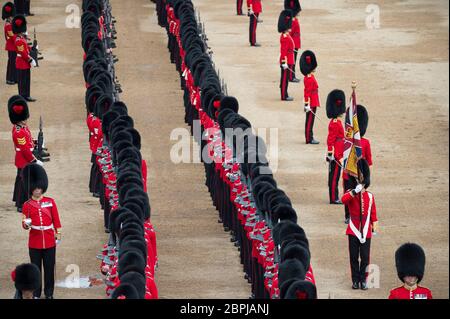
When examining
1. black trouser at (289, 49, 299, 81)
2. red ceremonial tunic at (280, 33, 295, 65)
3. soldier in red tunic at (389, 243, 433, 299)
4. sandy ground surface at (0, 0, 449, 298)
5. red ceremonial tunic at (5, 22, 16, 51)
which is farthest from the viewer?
black trouser at (289, 49, 299, 81)

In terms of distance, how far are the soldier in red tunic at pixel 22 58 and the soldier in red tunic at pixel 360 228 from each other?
7.83 metres

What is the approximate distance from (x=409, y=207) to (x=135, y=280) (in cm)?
584

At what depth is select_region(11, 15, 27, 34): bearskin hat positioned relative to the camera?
22125mm

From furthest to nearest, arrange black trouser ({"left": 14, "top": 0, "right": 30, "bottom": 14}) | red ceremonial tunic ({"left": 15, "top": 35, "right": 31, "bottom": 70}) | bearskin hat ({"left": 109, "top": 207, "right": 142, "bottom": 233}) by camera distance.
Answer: black trouser ({"left": 14, "top": 0, "right": 30, "bottom": 14}), red ceremonial tunic ({"left": 15, "top": 35, "right": 31, "bottom": 70}), bearskin hat ({"left": 109, "top": 207, "right": 142, "bottom": 233})

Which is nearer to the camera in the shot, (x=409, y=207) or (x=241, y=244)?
(x=241, y=244)

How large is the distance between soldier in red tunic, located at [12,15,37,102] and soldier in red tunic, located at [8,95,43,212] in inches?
157

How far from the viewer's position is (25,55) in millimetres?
21891

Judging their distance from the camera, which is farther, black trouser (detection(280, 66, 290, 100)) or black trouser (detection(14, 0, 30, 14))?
black trouser (detection(14, 0, 30, 14))

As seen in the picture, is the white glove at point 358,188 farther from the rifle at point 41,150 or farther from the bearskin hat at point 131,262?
the rifle at point 41,150

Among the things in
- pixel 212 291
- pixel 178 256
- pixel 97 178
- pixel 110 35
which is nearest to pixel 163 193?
pixel 97 178

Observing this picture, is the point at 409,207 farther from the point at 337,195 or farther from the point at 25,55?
the point at 25,55

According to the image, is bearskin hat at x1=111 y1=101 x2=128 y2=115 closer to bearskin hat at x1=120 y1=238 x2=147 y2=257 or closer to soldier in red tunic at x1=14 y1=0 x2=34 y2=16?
bearskin hat at x1=120 y1=238 x2=147 y2=257

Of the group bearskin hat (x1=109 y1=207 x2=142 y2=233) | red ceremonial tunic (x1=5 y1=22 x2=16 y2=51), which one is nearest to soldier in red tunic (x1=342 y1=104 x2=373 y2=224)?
bearskin hat (x1=109 y1=207 x2=142 y2=233)

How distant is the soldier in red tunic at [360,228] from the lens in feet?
48.6
